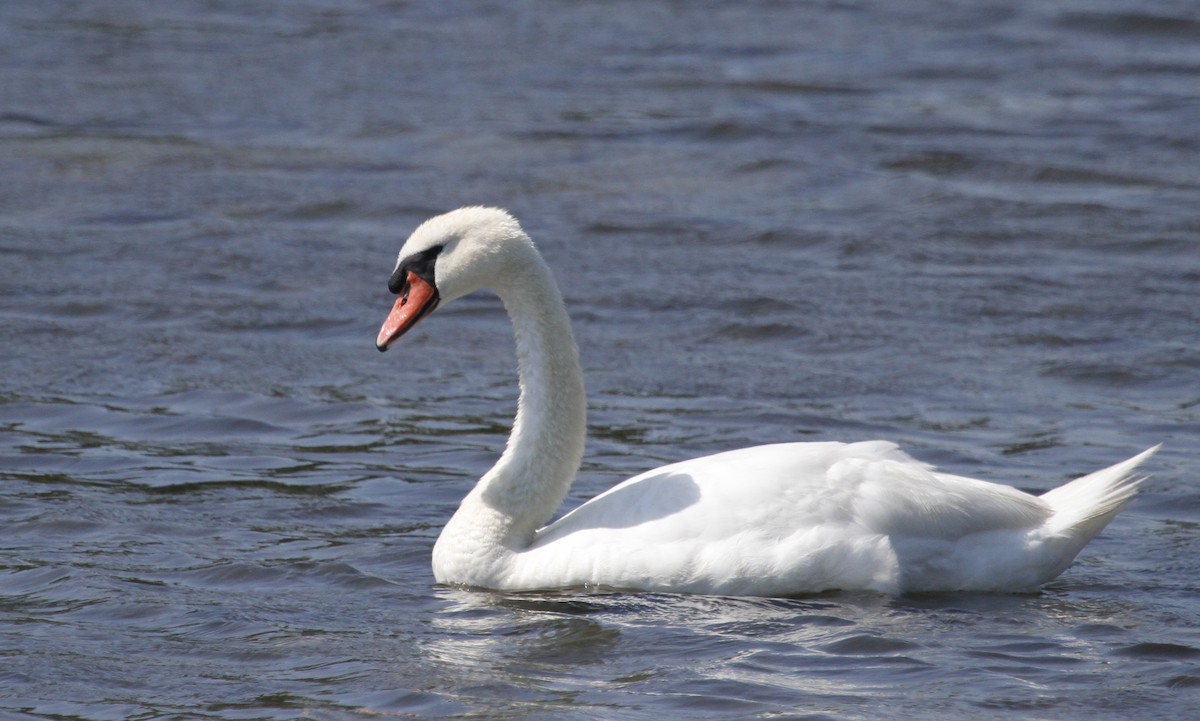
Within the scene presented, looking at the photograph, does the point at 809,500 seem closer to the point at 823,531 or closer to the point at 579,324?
the point at 823,531

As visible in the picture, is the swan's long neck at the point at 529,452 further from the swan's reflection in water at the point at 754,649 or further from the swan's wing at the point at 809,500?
the swan's wing at the point at 809,500

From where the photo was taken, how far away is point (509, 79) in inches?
686

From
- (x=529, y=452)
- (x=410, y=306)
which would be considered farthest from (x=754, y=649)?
(x=410, y=306)

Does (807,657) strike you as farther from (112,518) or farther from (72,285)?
(72,285)

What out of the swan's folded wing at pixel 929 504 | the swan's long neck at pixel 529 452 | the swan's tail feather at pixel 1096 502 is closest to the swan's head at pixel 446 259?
the swan's long neck at pixel 529 452

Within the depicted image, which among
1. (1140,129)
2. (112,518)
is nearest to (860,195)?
(1140,129)

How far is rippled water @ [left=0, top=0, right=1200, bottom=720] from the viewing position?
6246 mm

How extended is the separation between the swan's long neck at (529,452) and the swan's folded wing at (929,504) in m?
1.09

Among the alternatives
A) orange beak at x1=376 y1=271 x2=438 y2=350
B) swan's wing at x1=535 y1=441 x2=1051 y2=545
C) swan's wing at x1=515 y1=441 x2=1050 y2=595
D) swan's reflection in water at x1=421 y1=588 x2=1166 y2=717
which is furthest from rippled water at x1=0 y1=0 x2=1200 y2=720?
orange beak at x1=376 y1=271 x2=438 y2=350

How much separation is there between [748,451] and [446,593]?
4.12 ft

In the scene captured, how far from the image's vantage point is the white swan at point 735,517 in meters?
6.77

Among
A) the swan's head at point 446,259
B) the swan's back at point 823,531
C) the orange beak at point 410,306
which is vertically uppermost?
the swan's head at point 446,259

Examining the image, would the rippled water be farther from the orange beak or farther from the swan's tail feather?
the orange beak

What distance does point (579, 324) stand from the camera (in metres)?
11.1
